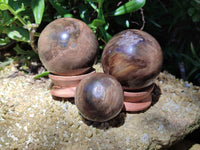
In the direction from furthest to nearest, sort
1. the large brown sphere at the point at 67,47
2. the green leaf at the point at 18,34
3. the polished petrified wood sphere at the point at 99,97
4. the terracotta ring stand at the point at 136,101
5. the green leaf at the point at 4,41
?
the green leaf at the point at 4,41
the green leaf at the point at 18,34
the terracotta ring stand at the point at 136,101
the large brown sphere at the point at 67,47
the polished petrified wood sphere at the point at 99,97

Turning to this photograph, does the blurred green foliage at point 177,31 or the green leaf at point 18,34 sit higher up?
the green leaf at point 18,34

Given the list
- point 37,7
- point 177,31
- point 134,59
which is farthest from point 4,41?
point 177,31

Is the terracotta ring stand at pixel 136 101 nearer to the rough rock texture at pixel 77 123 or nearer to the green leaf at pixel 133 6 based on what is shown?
the rough rock texture at pixel 77 123

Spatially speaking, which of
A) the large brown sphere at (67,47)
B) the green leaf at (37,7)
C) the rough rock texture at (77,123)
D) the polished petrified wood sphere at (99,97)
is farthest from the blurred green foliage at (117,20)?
the polished petrified wood sphere at (99,97)

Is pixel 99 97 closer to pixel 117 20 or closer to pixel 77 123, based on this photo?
pixel 77 123

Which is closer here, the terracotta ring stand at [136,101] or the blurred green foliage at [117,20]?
the terracotta ring stand at [136,101]

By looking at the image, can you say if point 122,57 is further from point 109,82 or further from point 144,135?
point 144,135

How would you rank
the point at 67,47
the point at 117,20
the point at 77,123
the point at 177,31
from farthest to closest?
the point at 177,31, the point at 117,20, the point at 77,123, the point at 67,47
